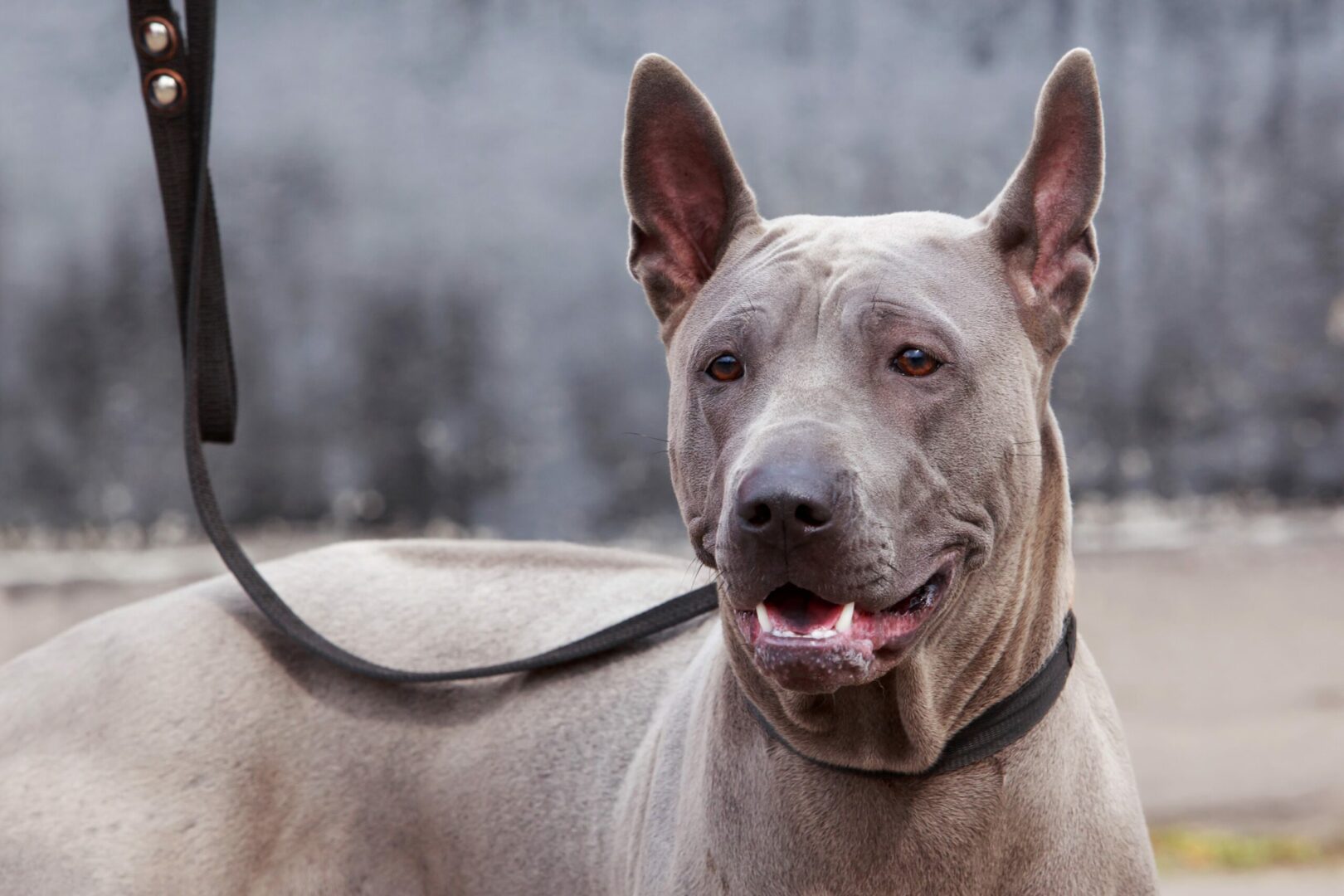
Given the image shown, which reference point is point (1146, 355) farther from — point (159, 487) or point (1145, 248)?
point (159, 487)

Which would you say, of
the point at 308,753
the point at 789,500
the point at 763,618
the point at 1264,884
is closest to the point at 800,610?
the point at 763,618

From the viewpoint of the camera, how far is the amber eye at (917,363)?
233 cm

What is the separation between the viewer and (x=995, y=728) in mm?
2473

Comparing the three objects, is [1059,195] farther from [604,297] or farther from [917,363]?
[604,297]

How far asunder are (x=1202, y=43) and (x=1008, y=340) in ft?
14.8

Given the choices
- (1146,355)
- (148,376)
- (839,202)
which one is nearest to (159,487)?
(148,376)

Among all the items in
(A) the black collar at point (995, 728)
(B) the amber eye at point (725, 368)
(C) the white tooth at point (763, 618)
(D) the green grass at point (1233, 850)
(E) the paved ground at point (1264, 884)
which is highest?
(B) the amber eye at point (725, 368)

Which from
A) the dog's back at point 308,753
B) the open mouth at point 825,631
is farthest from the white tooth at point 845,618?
the dog's back at point 308,753

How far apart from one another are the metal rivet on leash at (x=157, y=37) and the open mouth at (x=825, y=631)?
1.83 metres

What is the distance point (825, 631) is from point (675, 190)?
105 centimetres

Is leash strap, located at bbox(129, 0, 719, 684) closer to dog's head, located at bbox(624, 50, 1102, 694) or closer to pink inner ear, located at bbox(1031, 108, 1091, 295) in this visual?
dog's head, located at bbox(624, 50, 1102, 694)

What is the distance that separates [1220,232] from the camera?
6.36 meters

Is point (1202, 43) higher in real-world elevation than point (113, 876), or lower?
higher

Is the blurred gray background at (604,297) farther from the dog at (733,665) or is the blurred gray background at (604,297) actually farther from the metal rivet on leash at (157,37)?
the metal rivet on leash at (157,37)
